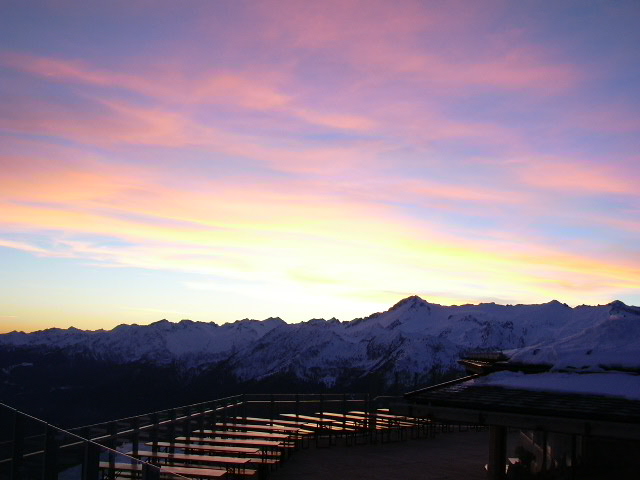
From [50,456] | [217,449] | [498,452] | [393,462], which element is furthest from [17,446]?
[393,462]

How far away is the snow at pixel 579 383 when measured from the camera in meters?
9.99

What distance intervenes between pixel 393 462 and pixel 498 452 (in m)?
5.66

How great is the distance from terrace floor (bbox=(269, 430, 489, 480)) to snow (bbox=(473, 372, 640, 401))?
148 inches

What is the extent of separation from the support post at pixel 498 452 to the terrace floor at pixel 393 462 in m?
3.43

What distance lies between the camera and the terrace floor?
14430 mm

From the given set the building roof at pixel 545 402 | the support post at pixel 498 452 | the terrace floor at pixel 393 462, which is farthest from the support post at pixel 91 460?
the terrace floor at pixel 393 462

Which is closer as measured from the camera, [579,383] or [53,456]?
[53,456]

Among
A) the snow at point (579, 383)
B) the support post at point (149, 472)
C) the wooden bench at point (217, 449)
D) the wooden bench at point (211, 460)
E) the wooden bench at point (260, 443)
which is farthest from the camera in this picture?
the wooden bench at point (260, 443)

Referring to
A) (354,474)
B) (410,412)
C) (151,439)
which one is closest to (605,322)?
(410,412)

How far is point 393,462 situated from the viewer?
16.1 meters

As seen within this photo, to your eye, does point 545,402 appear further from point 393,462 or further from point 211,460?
point 393,462

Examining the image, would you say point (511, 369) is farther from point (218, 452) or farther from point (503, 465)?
point (218, 452)

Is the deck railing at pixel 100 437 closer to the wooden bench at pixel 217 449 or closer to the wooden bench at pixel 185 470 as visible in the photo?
the wooden bench at pixel 185 470

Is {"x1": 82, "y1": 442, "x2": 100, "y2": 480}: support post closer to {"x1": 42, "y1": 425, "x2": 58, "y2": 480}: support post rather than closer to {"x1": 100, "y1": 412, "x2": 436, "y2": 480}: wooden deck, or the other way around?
{"x1": 100, "y1": 412, "x2": 436, "y2": 480}: wooden deck
